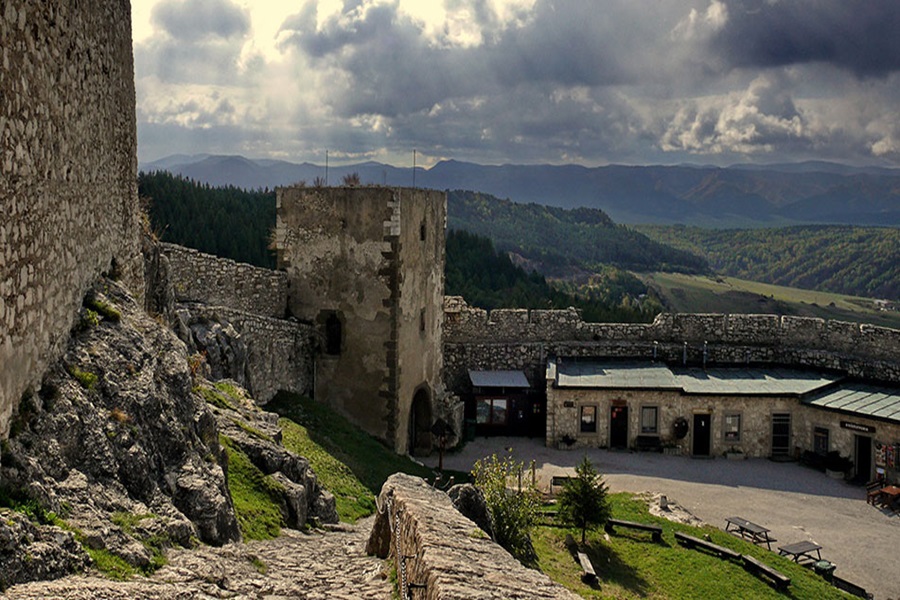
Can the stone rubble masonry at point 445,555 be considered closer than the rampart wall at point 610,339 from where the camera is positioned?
Yes

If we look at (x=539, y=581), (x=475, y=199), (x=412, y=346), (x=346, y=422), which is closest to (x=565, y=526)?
(x=346, y=422)

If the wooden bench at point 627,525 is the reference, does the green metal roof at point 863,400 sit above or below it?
above

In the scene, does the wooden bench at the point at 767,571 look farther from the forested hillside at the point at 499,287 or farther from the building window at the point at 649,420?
the forested hillside at the point at 499,287

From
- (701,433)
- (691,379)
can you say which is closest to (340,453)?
(701,433)

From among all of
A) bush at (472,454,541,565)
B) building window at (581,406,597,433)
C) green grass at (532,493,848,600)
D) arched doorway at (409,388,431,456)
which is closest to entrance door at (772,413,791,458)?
building window at (581,406,597,433)

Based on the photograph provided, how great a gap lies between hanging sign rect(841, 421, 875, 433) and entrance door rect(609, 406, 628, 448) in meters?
6.35

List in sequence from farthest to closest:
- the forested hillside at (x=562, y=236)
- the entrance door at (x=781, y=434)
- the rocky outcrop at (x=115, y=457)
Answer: the forested hillside at (x=562, y=236)
the entrance door at (x=781, y=434)
the rocky outcrop at (x=115, y=457)

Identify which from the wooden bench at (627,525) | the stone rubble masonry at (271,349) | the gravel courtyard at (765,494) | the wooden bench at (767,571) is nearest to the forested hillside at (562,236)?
the gravel courtyard at (765,494)

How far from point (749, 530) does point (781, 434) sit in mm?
8826

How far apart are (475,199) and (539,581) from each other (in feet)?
584

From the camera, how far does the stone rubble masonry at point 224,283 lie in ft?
60.3

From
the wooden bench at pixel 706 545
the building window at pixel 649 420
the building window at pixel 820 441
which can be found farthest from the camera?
the building window at pixel 649 420

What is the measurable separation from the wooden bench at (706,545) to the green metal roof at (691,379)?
9648 mm

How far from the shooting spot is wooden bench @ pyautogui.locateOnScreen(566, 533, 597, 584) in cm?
1545
